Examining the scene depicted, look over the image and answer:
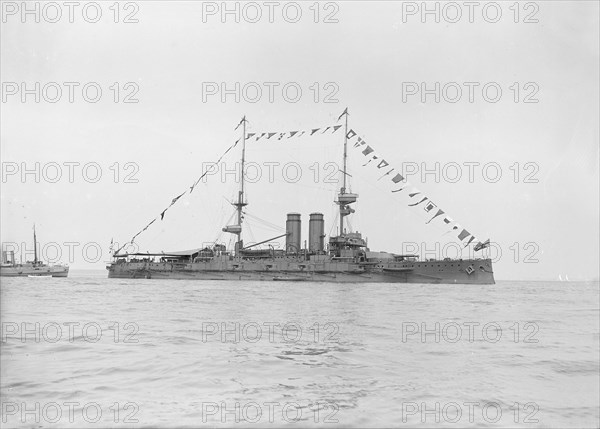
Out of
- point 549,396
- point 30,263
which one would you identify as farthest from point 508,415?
point 30,263

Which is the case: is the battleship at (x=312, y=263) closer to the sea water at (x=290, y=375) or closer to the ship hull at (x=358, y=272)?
the ship hull at (x=358, y=272)

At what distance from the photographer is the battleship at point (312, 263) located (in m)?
53.9

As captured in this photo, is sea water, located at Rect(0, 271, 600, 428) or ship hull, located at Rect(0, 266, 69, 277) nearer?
sea water, located at Rect(0, 271, 600, 428)

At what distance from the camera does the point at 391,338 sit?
491 inches

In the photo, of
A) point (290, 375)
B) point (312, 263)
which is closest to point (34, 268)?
point (312, 263)

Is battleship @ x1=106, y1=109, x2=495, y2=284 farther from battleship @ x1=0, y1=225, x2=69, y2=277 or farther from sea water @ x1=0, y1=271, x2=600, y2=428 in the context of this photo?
sea water @ x1=0, y1=271, x2=600, y2=428

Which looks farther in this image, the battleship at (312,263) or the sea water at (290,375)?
the battleship at (312,263)

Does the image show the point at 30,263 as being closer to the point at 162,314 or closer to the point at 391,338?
the point at 162,314

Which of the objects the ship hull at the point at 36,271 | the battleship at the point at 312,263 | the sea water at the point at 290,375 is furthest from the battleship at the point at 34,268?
the sea water at the point at 290,375

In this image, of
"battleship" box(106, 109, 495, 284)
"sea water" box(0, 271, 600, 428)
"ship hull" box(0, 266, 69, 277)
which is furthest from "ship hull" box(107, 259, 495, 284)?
"sea water" box(0, 271, 600, 428)

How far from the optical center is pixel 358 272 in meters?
54.6

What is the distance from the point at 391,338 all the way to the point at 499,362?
3.06 metres

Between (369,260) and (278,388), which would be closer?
(278,388)

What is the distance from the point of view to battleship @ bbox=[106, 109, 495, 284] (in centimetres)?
5388
